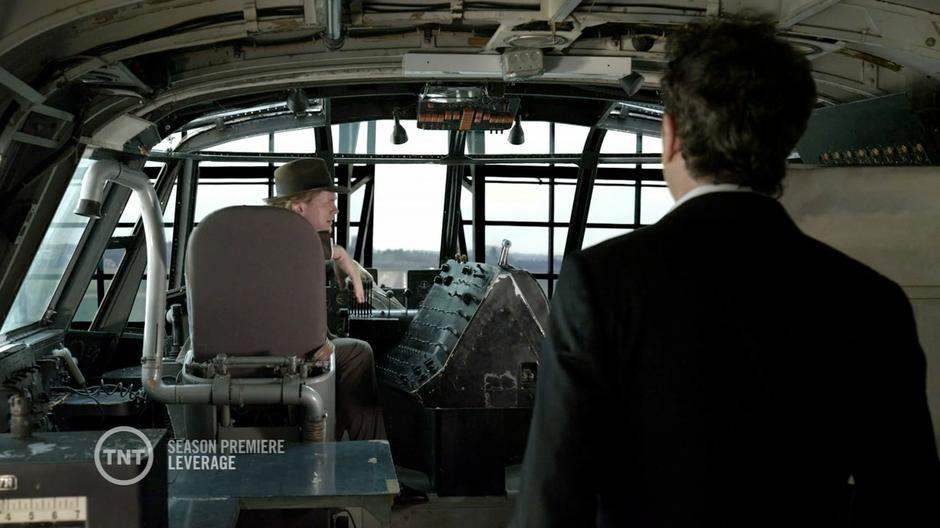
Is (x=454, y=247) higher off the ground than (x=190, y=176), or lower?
lower

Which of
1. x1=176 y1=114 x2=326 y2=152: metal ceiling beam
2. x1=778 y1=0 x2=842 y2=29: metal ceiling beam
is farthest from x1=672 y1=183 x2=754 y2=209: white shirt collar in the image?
x1=176 y1=114 x2=326 y2=152: metal ceiling beam

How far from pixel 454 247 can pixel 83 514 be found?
6.40 m

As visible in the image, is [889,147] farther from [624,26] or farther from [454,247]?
[454,247]

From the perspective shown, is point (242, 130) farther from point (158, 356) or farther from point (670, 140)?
point (670, 140)

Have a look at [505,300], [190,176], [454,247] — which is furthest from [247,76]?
[454,247]

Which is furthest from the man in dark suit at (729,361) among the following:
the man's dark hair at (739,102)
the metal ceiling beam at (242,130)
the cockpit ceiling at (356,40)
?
the metal ceiling beam at (242,130)

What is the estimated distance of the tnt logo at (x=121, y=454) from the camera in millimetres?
1557

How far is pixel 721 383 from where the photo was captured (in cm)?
121

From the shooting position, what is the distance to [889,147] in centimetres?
386

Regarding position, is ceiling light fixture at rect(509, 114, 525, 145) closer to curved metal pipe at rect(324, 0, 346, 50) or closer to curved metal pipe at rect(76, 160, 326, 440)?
curved metal pipe at rect(324, 0, 346, 50)

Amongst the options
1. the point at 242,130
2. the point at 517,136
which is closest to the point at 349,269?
the point at 242,130

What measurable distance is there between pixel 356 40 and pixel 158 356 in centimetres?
168

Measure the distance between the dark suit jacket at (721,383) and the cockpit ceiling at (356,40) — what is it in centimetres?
179

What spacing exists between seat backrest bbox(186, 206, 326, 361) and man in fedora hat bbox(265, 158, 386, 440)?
2.40ft
